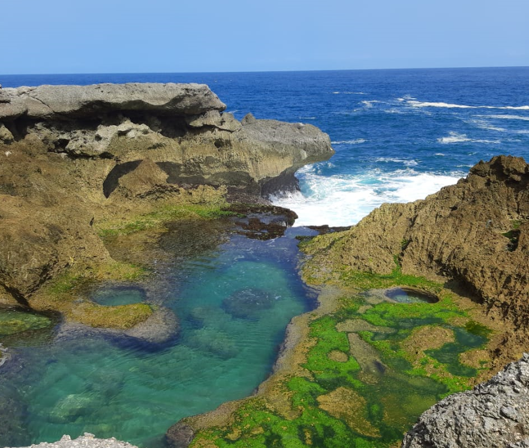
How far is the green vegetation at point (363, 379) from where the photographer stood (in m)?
15.4

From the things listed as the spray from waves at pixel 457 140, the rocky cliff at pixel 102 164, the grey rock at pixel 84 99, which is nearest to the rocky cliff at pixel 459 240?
the rocky cliff at pixel 102 164

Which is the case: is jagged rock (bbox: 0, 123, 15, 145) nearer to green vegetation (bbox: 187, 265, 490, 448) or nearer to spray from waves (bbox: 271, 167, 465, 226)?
spray from waves (bbox: 271, 167, 465, 226)

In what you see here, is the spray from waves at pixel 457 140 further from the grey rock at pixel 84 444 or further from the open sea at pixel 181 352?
the grey rock at pixel 84 444

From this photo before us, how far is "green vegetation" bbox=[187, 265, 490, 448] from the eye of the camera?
607 inches

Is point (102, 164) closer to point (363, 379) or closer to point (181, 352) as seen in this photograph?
point (181, 352)

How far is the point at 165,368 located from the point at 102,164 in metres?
20.2

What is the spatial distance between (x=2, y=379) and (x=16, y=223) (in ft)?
30.2

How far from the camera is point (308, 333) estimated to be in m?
21.1

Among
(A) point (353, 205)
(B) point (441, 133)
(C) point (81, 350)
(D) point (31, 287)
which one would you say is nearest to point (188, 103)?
(A) point (353, 205)

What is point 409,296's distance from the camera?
2459 centimetres

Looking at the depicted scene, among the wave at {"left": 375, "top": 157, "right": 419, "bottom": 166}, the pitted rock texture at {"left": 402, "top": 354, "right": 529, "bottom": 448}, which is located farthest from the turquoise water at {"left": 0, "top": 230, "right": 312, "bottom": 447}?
the wave at {"left": 375, "top": 157, "right": 419, "bottom": 166}

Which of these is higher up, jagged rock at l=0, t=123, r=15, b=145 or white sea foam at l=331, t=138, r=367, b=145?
jagged rock at l=0, t=123, r=15, b=145

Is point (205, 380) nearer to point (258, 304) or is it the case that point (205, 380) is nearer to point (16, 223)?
point (258, 304)

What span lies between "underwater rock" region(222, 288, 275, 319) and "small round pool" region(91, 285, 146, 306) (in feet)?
14.2
